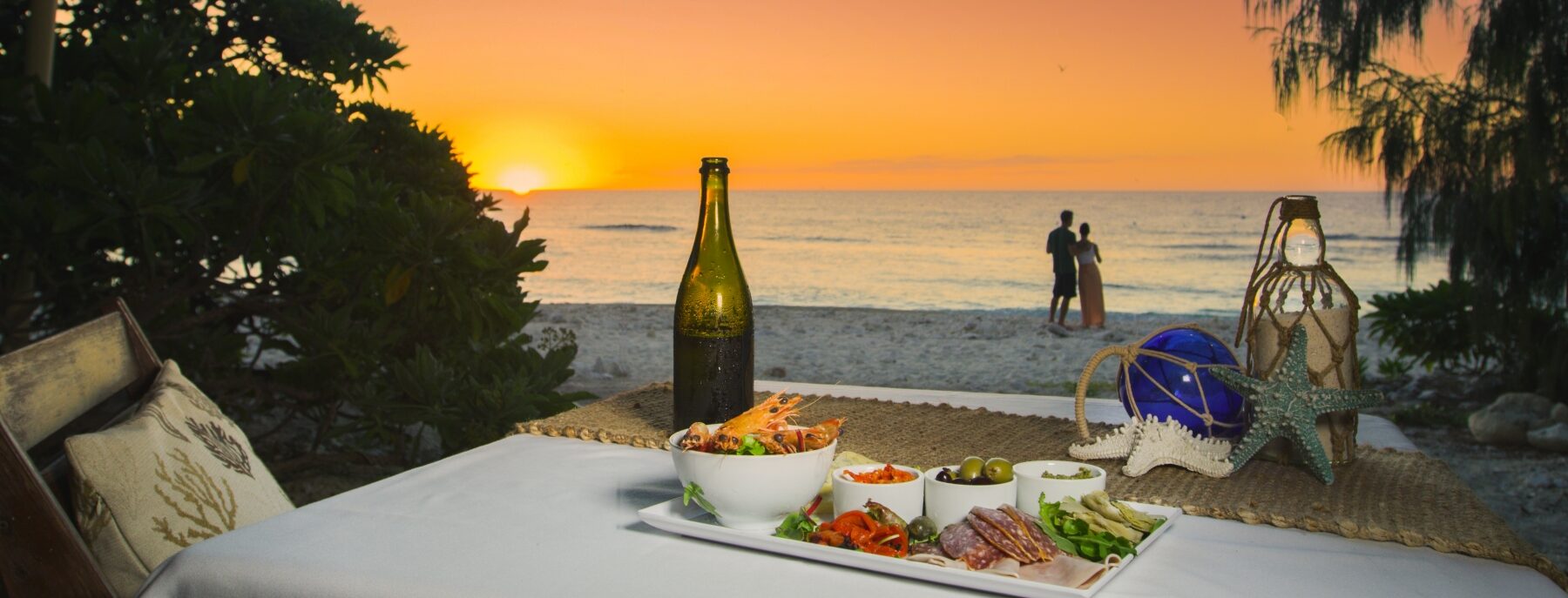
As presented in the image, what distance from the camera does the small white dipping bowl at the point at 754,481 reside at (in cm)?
101

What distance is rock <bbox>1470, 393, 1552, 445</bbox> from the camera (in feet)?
16.5

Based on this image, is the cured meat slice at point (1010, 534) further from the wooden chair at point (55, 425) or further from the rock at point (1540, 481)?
the rock at point (1540, 481)

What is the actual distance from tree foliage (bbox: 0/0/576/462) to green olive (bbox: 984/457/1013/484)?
6.17 feet

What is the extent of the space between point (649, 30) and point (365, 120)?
12.2 metres

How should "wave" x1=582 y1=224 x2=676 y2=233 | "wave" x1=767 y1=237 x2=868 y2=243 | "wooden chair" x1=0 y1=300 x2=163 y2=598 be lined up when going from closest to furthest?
"wooden chair" x1=0 y1=300 x2=163 y2=598 < "wave" x1=767 y1=237 x2=868 y2=243 < "wave" x1=582 y1=224 x2=676 y2=233

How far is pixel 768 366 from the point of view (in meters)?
8.55

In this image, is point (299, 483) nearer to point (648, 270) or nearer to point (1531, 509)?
point (1531, 509)


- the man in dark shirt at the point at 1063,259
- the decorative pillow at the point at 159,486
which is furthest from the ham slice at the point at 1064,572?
the man in dark shirt at the point at 1063,259

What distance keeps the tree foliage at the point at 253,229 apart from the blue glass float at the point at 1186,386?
174 cm

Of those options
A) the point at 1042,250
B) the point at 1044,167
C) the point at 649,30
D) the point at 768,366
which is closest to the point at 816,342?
the point at 768,366

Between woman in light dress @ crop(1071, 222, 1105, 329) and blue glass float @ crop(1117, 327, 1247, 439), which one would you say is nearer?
blue glass float @ crop(1117, 327, 1247, 439)

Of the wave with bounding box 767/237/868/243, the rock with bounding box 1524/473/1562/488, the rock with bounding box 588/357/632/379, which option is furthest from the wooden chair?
the wave with bounding box 767/237/868/243

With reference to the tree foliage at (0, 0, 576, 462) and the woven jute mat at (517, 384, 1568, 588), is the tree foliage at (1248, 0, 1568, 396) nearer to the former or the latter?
the tree foliage at (0, 0, 576, 462)

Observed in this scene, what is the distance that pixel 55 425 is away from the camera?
4.39ft
